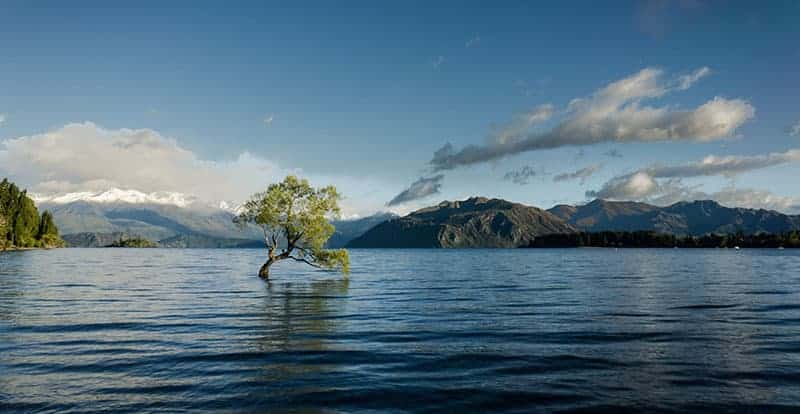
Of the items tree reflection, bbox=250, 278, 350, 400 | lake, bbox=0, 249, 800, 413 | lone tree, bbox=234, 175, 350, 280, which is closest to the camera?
lake, bbox=0, 249, 800, 413

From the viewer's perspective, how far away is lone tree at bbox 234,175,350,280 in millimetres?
72125

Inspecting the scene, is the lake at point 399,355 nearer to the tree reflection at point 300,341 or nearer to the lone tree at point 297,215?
the tree reflection at point 300,341

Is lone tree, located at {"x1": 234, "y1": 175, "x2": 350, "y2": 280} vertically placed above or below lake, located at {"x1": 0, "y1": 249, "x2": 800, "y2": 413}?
above

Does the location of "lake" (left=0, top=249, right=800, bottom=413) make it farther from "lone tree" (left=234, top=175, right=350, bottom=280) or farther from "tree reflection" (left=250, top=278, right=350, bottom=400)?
"lone tree" (left=234, top=175, right=350, bottom=280)

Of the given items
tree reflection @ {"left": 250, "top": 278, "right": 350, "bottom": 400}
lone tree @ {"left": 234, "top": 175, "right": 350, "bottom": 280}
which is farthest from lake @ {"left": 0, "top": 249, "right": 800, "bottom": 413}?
lone tree @ {"left": 234, "top": 175, "right": 350, "bottom": 280}

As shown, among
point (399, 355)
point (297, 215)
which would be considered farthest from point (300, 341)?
point (297, 215)

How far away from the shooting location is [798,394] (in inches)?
765

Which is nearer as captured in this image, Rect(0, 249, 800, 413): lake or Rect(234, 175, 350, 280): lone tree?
Rect(0, 249, 800, 413): lake

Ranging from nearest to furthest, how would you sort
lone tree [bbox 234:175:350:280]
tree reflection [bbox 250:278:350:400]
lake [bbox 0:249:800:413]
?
lake [bbox 0:249:800:413], tree reflection [bbox 250:278:350:400], lone tree [bbox 234:175:350:280]

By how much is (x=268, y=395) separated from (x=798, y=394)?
20811 millimetres

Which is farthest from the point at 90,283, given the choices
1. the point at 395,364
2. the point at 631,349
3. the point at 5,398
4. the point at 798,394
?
the point at 798,394

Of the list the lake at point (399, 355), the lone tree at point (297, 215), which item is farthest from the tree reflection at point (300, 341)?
the lone tree at point (297, 215)

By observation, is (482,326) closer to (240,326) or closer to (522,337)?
(522,337)

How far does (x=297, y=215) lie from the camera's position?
238 feet
